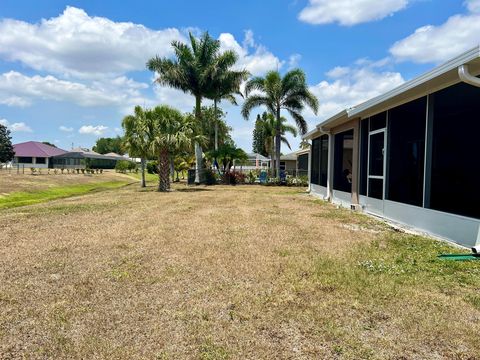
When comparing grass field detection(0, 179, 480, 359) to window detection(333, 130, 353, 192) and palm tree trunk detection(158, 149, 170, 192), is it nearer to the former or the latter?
window detection(333, 130, 353, 192)

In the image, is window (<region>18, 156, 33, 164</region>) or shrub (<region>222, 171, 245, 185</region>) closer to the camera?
shrub (<region>222, 171, 245, 185</region>)

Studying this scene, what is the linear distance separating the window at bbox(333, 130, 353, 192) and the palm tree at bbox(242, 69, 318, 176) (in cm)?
1285

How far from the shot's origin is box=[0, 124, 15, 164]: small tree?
51.0 metres

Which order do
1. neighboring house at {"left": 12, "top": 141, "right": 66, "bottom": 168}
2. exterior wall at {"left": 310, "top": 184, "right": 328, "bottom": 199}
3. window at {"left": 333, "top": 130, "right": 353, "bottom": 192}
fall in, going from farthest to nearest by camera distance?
neighboring house at {"left": 12, "top": 141, "right": 66, "bottom": 168} → exterior wall at {"left": 310, "top": 184, "right": 328, "bottom": 199} → window at {"left": 333, "top": 130, "right": 353, "bottom": 192}

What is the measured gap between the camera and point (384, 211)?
8.89m

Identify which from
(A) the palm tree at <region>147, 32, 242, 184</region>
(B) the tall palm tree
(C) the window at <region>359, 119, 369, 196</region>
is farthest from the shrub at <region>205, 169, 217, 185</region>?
(C) the window at <region>359, 119, 369, 196</region>

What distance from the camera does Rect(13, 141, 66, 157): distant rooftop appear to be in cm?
5728

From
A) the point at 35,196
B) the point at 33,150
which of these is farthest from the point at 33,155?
the point at 35,196

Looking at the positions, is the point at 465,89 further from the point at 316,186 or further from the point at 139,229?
the point at 316,186

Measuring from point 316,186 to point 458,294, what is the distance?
1322cm

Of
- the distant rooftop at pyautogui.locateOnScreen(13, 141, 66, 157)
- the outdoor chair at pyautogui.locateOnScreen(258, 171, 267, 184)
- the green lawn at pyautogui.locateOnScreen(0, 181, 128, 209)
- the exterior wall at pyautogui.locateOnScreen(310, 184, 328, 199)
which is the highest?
the distant rooftop at pyautogui.locateOnScreen(13, 141, 66, 157)

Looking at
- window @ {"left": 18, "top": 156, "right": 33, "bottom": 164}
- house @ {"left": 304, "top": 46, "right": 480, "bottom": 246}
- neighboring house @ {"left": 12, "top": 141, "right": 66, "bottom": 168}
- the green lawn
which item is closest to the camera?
house @ {"left": 304, "top": 46, "right": 480, "bottom": 246}

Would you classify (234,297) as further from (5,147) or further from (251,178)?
(5,147)

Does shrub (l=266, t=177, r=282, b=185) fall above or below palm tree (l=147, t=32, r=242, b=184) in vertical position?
below
